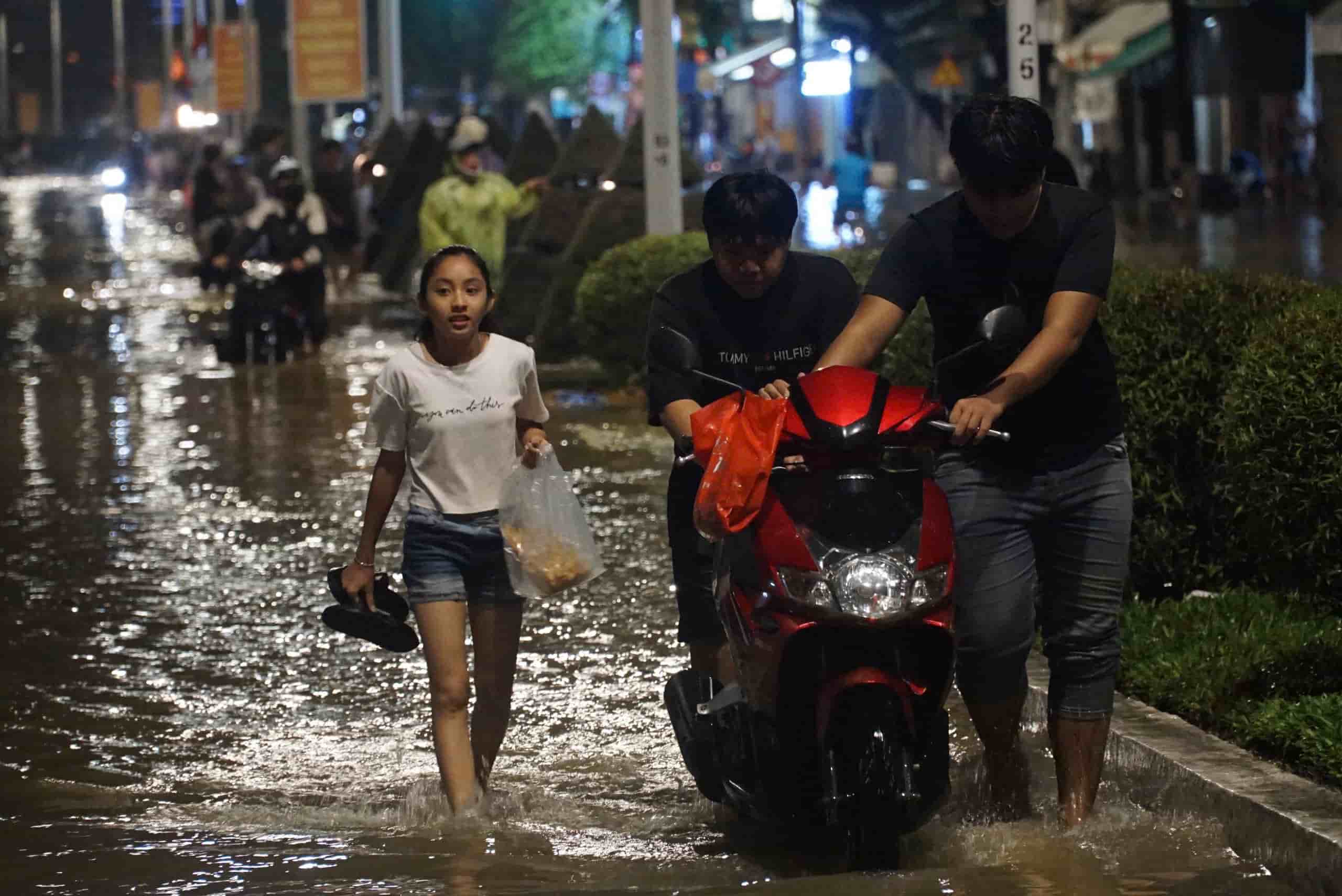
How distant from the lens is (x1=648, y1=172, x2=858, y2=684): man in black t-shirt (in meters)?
5.36

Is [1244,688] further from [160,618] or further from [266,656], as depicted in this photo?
[160,618]

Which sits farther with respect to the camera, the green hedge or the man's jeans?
the green hedge

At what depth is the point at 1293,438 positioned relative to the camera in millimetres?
6176

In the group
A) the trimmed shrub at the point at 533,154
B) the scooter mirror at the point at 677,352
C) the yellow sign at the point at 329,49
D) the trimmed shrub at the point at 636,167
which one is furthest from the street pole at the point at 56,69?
the scooter mirror at the point at 677,352

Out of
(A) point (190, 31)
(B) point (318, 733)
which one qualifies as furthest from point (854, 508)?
(A) point (190, 31)

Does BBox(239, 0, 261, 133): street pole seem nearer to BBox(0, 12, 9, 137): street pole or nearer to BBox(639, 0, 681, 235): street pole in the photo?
BBox(639, 0, 681, 235): street pole

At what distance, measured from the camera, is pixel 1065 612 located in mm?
5441

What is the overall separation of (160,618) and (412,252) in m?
18.5

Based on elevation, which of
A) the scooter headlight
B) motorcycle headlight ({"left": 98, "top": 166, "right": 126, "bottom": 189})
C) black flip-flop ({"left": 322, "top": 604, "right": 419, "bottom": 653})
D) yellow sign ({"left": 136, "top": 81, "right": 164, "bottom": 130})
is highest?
yellow sign ({"left": 136, "top": 81, "right": 164, "bottom": 130})

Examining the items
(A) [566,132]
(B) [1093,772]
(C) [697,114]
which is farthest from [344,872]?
(C) [697,114]

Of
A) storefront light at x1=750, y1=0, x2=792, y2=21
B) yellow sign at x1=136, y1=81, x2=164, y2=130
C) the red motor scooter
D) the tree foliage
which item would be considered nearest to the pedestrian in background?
the red motor scooter

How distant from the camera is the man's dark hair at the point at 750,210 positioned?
17.5 feet

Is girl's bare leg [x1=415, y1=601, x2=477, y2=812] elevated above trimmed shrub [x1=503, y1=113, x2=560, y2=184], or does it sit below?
below

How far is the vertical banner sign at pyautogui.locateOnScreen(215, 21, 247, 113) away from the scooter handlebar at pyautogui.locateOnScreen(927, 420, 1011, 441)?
137ft
